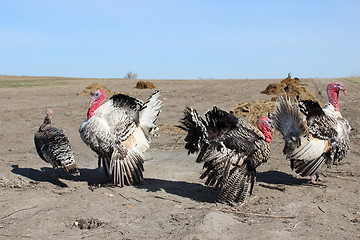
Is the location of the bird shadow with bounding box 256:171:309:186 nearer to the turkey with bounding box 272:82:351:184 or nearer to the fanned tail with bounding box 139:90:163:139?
the turkey with bounding box 272:82:351:184

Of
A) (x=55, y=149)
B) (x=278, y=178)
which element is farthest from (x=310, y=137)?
(x=55, y=149)

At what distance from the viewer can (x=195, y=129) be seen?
254 inches

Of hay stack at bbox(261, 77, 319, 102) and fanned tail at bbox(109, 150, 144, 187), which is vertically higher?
hay stack at bbox(261, 77, 319, 102)

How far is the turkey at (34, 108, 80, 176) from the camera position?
6730 millimetres

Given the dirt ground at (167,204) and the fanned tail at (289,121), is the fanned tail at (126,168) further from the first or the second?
the fanned tail at (289,121)

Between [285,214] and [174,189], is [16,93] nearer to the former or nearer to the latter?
[174,189]

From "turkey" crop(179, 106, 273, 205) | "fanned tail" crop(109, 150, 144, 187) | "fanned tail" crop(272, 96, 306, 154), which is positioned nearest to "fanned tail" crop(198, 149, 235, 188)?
"turkey" crop(179, 106, 273, 205)

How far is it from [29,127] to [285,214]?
9.07m

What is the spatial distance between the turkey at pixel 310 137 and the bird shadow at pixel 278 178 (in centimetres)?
46

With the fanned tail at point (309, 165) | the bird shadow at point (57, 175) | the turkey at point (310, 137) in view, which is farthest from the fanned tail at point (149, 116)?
the fanned tail at point (309, 165)

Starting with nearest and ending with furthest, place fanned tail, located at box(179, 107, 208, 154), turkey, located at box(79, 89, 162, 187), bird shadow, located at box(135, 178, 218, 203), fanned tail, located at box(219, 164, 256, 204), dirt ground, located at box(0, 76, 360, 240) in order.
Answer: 1. dirt ground, located at box(0, 76, 360, 240)
2. fanned tail, located at box(219, 164, 256, 204)
3. fanned tail, located at box(179, 107, 208, 154)
4. bird shadow, located at box(135, 178, 218, 203)
5. turkey, located at box(79, 89, 162, 187)

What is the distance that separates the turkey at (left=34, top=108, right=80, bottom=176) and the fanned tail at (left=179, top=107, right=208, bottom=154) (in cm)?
197

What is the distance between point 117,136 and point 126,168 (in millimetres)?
575

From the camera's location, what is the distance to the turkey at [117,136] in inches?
273
